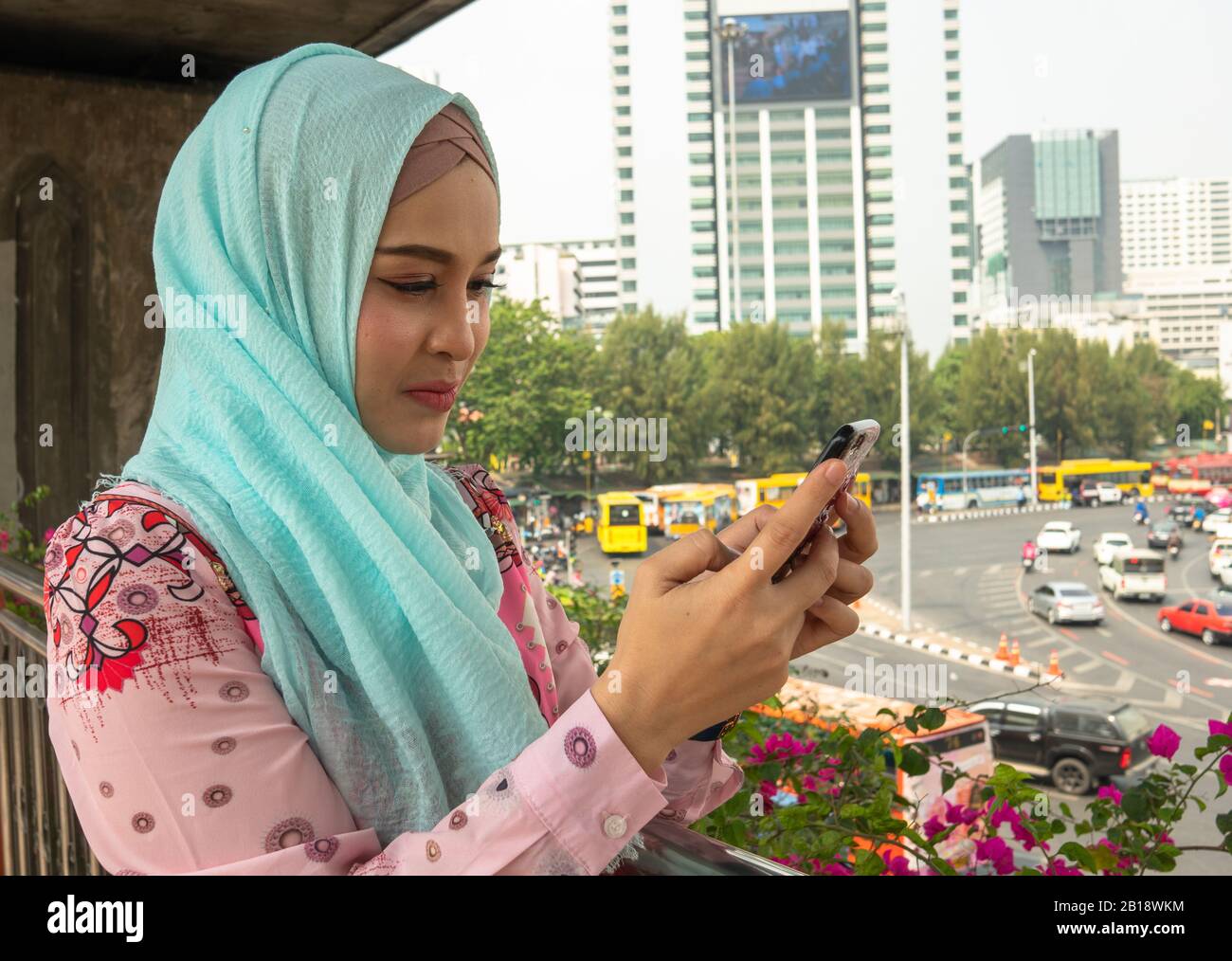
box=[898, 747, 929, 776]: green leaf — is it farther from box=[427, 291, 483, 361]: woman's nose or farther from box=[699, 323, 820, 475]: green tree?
box=[699, 323, 820, 475]: green tree

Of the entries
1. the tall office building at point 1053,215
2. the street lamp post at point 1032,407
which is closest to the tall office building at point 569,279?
the street lamp post at point 1032,407

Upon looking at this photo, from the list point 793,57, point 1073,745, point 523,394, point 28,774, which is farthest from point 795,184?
point 28,774

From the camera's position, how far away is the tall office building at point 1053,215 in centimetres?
4050

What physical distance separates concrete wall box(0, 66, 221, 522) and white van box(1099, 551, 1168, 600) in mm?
21468

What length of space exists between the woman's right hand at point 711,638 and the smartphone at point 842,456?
0.06 ft

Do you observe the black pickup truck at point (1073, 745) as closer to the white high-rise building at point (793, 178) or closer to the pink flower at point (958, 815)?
the pink flower at point (958, 815)

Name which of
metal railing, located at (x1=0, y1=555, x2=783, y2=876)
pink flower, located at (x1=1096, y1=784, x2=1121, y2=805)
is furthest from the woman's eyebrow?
pink flower, located at (x1=1096, y1=784, x2=1121, y2=805)

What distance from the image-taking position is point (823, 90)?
1671 inches

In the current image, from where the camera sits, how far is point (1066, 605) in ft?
71.2

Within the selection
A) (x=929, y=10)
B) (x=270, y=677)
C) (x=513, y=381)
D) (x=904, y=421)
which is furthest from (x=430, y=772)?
(x=929, y=10)
